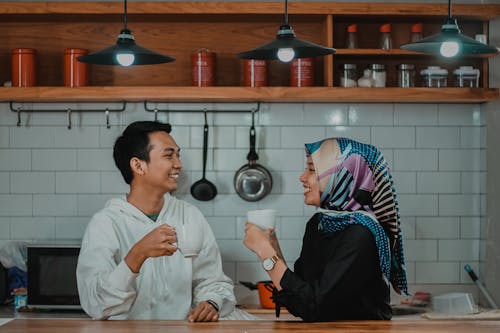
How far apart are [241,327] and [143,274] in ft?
2.36

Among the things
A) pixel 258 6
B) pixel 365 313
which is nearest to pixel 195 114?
pixel 258 6

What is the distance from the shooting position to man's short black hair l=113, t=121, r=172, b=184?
357 centimetres

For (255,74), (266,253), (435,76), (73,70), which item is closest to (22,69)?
(73,70)

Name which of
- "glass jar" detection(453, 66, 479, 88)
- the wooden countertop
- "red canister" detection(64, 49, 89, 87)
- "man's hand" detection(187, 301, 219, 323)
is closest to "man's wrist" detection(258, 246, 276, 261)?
the wooden countertop

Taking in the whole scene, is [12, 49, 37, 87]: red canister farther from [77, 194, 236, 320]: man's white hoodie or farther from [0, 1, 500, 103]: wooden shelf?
[77, 194, 236, 320]: man's white hoodie

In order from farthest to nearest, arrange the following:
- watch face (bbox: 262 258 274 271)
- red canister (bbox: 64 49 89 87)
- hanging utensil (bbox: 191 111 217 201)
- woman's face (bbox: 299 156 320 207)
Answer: hanging utensil (bbox: 191 111 217 201) < red canister (bbox: 64 49 89 87) < woman's face (bbox: 299 156 320 207) < watch face (bbox: 262 258 274 271)

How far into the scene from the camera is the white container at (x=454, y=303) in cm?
455

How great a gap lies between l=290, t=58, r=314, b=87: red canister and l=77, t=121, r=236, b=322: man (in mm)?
1219

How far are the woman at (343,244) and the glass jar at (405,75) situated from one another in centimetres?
181

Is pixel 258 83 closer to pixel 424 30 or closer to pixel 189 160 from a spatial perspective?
pixel 189 160

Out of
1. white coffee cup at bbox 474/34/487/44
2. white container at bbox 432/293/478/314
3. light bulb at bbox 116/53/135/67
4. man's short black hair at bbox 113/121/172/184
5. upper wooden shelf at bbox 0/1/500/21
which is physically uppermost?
upper wooden shelf at bbox 0/1/500/21

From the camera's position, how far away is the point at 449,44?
10.8 feet

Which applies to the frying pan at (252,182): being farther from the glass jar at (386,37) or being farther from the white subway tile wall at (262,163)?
the glass jar at (386,37)

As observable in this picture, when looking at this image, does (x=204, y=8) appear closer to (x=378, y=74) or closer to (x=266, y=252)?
(x=378, y=74)
